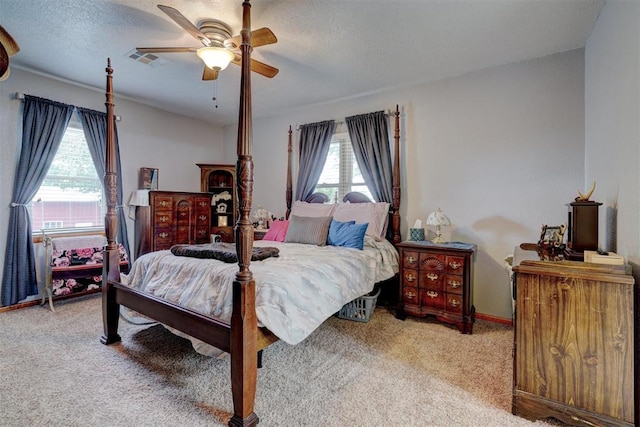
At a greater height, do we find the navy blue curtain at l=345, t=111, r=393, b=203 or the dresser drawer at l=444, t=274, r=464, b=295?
the navy blue curtain at l=345, t=111, r=393, b=203

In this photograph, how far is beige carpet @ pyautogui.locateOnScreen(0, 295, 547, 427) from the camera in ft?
5.48

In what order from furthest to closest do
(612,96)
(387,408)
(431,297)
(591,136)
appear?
(431,297) < (591,136) < (612,96) < (387,408)

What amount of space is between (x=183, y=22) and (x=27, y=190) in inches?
114

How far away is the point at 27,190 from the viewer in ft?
11.0

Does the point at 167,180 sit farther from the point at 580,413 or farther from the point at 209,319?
the point at 580,413

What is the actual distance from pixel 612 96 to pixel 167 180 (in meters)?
5.20

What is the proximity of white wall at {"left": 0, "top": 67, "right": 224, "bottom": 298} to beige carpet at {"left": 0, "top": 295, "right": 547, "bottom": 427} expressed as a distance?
183cm

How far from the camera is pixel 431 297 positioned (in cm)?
300

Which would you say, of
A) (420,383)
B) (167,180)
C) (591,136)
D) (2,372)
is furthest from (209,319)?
(167,180)

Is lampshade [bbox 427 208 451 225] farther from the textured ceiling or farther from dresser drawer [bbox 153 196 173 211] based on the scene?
dresser drawer [bbox 153 196 173 211]

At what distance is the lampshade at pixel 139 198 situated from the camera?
4.22 metres

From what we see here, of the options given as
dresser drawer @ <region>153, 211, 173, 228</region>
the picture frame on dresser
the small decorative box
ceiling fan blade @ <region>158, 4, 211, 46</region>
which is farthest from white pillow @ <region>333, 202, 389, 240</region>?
the picture frame on dresser

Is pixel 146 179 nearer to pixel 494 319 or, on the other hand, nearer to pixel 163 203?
pixel 163 203

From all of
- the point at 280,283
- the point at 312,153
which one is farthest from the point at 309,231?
the point at 280,283
